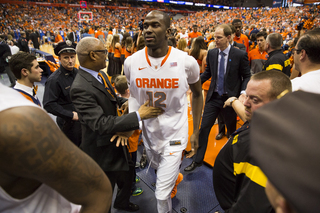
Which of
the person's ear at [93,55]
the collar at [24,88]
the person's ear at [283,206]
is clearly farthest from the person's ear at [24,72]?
the person's ear at [283,206]

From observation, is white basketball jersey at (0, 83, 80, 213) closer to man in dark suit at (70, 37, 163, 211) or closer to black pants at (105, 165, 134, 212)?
man in dark suit at (70, 37, 163, 211)

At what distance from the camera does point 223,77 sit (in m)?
3.21

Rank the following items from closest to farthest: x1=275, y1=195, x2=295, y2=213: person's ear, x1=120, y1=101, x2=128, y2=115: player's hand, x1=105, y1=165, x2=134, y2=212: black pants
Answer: x1=275, y1=195, x2=295, y2=213: person's ear < x1=105, y1=165, x2=134, y2=212: black pants < x1=120, y1=101, x2=128, y2=115: player's hand

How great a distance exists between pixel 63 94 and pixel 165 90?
1794 millimetres

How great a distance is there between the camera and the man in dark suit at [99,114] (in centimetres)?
172

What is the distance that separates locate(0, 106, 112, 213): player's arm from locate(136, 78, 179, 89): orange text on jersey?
1310 mm

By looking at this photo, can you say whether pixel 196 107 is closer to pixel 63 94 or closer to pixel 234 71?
pixel 234 71

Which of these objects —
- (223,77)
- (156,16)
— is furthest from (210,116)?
(156,16)

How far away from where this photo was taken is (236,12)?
2739 centimetres

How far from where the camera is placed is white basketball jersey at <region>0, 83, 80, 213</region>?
618 millimetres

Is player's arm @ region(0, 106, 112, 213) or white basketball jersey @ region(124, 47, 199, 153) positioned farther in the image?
white basketball jersey @ region(124, 47, 199, 153)

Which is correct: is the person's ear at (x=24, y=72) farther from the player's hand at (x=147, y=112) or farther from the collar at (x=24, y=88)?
the player's hand at (x=147, y=112)

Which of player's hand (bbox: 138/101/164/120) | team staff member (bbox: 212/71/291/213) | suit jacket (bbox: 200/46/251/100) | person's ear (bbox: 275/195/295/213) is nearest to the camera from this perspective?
person's ear (bbox: 275/195/295/213)

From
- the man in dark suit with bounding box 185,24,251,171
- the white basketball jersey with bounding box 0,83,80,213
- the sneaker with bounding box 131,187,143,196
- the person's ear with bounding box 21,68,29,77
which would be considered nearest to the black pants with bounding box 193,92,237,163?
the man in dark suit with bounding box 185,24,251,171
